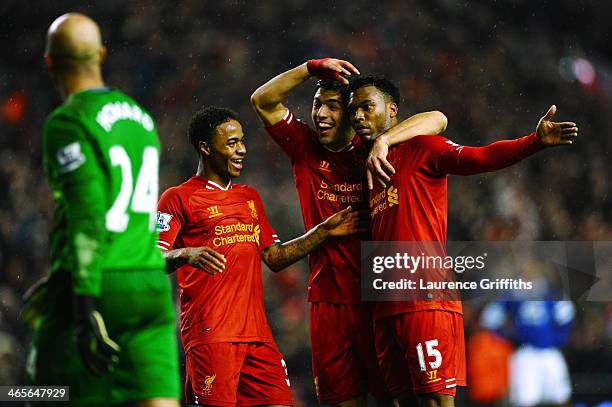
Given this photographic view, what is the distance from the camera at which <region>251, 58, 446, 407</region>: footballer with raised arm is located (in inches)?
172

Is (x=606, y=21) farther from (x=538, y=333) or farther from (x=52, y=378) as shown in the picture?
(x=52, y=378)

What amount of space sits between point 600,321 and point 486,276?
132cm

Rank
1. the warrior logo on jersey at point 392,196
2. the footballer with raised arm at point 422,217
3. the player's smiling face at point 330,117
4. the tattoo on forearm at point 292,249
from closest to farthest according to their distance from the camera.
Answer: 1. the footballer with raised arm at point 422,217
2. the warrior logo on jersey at point 392,196
3. the tattoo on forearm at point 292,249
4. the player's smiling face at point 330,117

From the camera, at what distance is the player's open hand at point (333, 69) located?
4438mm

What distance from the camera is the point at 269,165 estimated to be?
9797 millimetres

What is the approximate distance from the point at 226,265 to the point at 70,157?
1838mm

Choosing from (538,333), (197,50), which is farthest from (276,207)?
(538,333)

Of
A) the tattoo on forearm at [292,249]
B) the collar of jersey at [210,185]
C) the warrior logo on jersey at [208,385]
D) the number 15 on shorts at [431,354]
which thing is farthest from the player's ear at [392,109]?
the warrior logo on jersey at [208,385]

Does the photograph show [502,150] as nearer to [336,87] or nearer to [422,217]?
[422,217]

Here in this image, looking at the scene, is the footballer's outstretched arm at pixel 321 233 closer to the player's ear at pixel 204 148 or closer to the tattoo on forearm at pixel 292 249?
the tattoo on forearm at pixel 292 249

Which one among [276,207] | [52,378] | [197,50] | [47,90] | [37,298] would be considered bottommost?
[52,378]

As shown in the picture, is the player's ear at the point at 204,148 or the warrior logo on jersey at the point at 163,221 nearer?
the warrior logo on jersey at the point at 163,221

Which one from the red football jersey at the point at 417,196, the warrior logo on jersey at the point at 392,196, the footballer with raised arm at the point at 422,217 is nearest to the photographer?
the footballer with raised arm at the point at 422,217

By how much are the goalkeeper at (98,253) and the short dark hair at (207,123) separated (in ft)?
5.69
